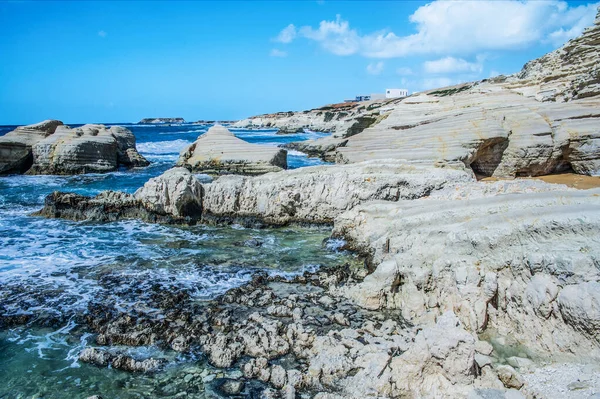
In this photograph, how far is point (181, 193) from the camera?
44.2ft

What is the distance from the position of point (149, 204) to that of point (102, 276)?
16.7 feet

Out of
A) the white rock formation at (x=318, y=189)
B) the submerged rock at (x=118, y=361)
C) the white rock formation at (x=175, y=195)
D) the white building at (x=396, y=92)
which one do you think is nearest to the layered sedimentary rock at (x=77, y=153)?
the white rock formation at (x=175, y=195)

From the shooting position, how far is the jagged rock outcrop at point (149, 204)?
13555 mm

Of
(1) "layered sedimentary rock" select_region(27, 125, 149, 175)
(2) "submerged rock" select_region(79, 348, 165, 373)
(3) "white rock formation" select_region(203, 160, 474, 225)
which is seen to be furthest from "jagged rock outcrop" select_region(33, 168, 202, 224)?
(1) "layered sedimentary rock" select_region(27, 125, 149, 175)

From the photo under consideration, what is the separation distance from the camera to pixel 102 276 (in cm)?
908

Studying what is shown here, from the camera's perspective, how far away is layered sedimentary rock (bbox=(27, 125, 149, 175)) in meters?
24.0

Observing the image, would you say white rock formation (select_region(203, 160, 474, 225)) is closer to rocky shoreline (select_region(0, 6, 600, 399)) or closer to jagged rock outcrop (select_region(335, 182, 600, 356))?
rocky shoreline (select_region(0, 6, 600, 399))

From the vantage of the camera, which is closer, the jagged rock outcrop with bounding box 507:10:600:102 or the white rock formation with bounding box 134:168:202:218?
the white rock formation with bounding box 134:168:202:218

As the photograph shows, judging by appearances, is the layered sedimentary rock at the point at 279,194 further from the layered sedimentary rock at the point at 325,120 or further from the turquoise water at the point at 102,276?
the layered sedimentary rock at the point at 325,120

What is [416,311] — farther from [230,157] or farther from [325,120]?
[325,120]

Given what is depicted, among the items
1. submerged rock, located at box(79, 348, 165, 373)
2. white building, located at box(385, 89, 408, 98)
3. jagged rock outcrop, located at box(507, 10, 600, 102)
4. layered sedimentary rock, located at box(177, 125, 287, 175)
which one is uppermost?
white building, located at box(385, 89, 408, 98)

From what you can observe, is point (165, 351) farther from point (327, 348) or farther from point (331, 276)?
point (331, 276)

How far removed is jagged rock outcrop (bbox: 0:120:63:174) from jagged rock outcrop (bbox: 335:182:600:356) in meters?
24.2

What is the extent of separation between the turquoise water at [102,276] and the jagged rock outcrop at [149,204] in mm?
459
